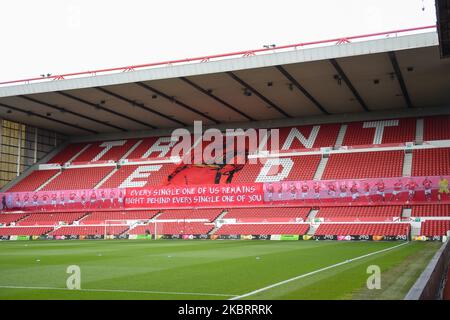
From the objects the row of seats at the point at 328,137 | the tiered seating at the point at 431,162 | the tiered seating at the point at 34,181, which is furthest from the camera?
the tiered seating at the point at 34,181

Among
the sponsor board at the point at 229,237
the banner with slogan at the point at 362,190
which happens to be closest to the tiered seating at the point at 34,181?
the sponsor board at the point at 229,237

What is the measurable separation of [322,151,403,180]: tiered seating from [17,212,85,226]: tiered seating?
20233 millimetres

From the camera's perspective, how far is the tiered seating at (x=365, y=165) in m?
36.1

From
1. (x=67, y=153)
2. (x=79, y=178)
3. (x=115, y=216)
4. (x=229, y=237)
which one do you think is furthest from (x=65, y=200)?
(x=229, y=237)

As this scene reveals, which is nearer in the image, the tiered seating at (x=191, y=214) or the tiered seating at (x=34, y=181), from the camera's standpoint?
the tiered seating at (x=191, y=214)

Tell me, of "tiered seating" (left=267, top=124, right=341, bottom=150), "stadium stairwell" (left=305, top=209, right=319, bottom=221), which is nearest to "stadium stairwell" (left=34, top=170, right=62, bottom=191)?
"tiered seating" (left=267, top=124, right=341, bottom=150)

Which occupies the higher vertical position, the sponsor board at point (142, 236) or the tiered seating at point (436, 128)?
the tiered seating at point (436, 128)

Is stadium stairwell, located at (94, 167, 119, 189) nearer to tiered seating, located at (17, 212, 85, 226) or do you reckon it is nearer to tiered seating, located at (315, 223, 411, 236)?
tiered seating, located at (17, 212, 85, 226)

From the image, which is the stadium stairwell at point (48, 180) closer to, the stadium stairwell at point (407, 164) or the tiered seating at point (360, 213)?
the tiered seating at point (360, 213)

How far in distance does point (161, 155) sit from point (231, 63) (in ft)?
57.9

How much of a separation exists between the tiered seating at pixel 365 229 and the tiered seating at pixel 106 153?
23.6 meters

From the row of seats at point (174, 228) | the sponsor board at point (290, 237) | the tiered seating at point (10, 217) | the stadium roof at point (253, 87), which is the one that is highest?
the stadium roof at point (253, 87)
